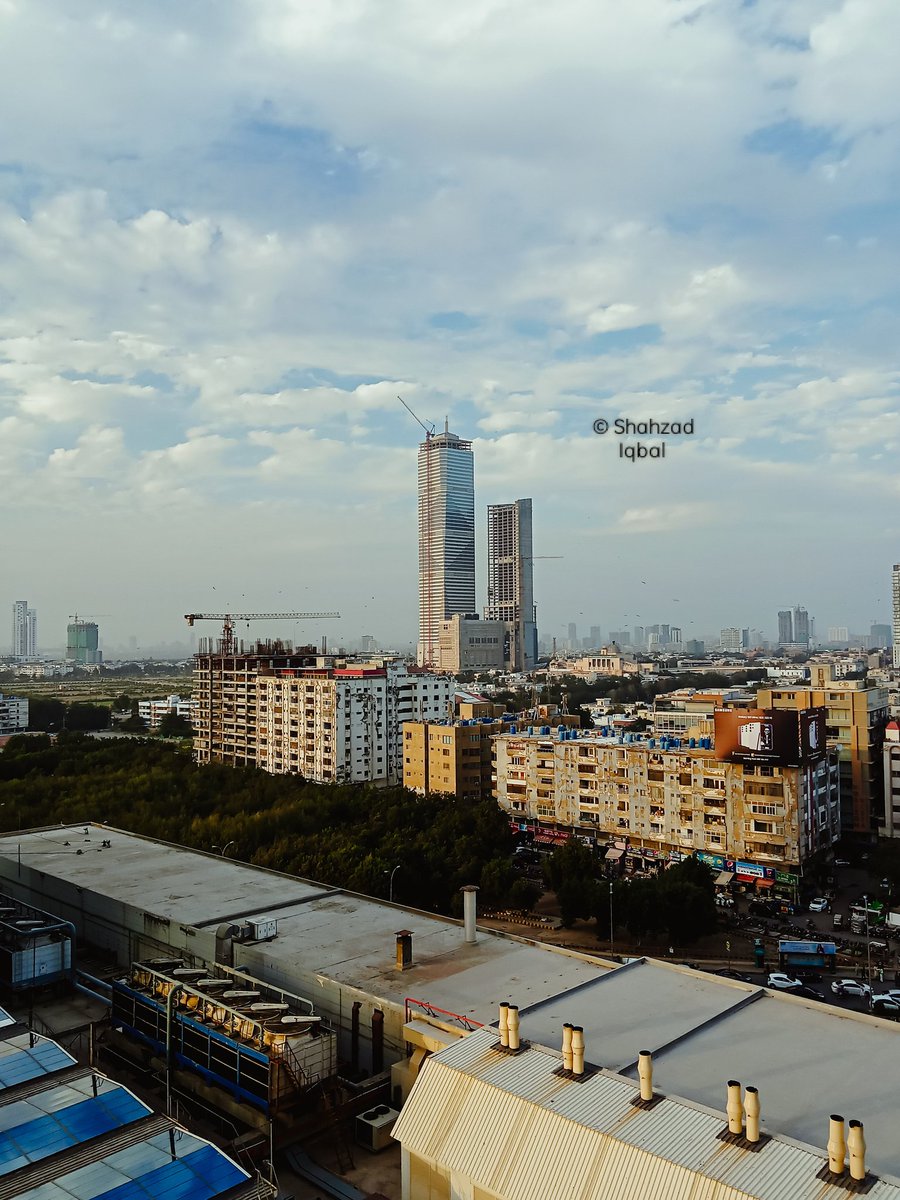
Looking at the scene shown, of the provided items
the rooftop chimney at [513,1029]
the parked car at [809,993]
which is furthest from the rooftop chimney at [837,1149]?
the parked car at [809,993]

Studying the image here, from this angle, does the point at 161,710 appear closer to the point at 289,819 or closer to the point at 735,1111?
the point at 289,819

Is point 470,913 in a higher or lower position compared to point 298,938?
higher

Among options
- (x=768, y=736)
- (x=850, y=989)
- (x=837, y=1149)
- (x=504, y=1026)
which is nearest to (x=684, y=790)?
(x=768, y=736)

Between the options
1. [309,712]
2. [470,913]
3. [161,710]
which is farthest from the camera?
[161,710]

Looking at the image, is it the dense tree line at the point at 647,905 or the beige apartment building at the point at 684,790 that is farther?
the beige apartment building at the point at 684,790

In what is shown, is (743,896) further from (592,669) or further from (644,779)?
(592,669)

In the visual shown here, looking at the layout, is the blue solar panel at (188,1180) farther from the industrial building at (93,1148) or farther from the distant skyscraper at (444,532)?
the distant skyscraper at (444,532)
